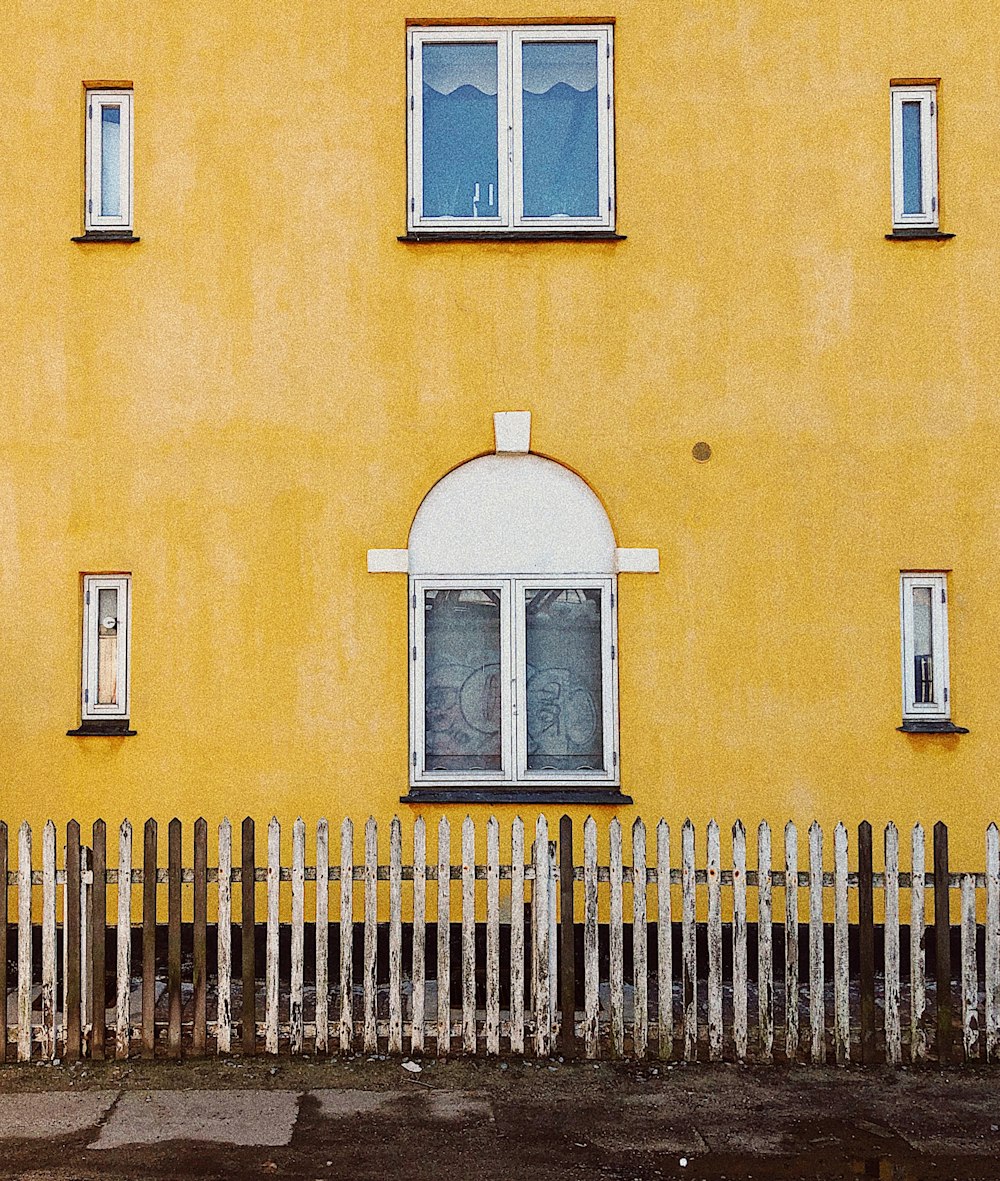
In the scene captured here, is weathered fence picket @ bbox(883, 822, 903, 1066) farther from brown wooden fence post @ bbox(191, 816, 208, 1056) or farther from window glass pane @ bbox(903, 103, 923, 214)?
window glass pane @ bbox(903, 103, 923, 214)

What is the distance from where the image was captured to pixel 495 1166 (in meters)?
5.15

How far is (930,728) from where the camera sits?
26.7 feet

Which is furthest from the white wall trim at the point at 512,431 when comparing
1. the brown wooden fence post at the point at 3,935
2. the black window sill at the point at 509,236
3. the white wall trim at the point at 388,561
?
the brown wooden fence post at the point at 3,935

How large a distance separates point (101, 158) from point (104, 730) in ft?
13.3

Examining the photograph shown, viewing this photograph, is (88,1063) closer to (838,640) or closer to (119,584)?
(119,584)

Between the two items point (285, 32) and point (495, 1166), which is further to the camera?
point (285, 32)

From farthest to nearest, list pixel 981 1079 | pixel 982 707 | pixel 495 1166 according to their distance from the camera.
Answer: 1. pixel 982 707
2. pixel 981 1079
3. pixel 495 1166

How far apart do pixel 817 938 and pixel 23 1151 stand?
4.07 meters

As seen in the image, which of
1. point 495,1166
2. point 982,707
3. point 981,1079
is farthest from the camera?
point 982,707

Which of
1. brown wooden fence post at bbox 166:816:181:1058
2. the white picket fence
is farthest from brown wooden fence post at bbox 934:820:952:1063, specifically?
brown wooden fence post at bbox 166:816:181:1058

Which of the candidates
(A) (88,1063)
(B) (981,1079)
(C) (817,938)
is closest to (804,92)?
(C) (817,938)

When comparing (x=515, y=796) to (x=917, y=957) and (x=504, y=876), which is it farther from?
(x=917, y=957)

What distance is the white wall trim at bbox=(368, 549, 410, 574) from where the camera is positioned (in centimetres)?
828

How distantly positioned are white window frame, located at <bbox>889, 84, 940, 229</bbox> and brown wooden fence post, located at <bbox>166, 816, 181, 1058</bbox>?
635 cm
